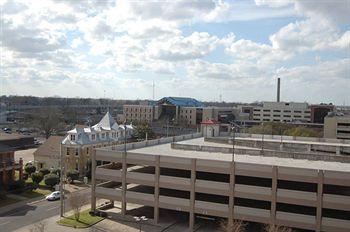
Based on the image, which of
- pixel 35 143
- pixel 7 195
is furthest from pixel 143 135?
pixel 7 195

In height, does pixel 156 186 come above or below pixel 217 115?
below

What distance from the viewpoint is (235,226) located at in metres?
44.9

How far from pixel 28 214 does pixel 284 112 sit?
156m

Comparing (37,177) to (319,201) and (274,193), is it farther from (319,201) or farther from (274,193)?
(319,201)

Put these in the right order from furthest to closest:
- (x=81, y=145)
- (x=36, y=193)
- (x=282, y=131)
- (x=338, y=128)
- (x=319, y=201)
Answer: (x=338, y=128) → (x=282, y=131) → (x=81, y=145) → (x=36, y=193) → (x=319, y=201)

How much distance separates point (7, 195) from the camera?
63844 millimetres

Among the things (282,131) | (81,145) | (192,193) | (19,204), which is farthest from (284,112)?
(19,204)

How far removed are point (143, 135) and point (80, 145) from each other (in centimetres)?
3516

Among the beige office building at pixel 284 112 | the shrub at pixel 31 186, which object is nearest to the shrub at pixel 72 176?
the shrub at pixel 31 186

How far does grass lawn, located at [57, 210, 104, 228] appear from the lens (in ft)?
168

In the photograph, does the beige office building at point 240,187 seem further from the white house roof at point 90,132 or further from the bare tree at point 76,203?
the white house roof at point 90,132

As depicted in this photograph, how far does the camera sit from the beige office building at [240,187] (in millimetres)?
44938

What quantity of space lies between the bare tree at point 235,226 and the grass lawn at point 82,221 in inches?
625

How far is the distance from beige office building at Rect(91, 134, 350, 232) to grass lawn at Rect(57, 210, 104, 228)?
76.8 inches
